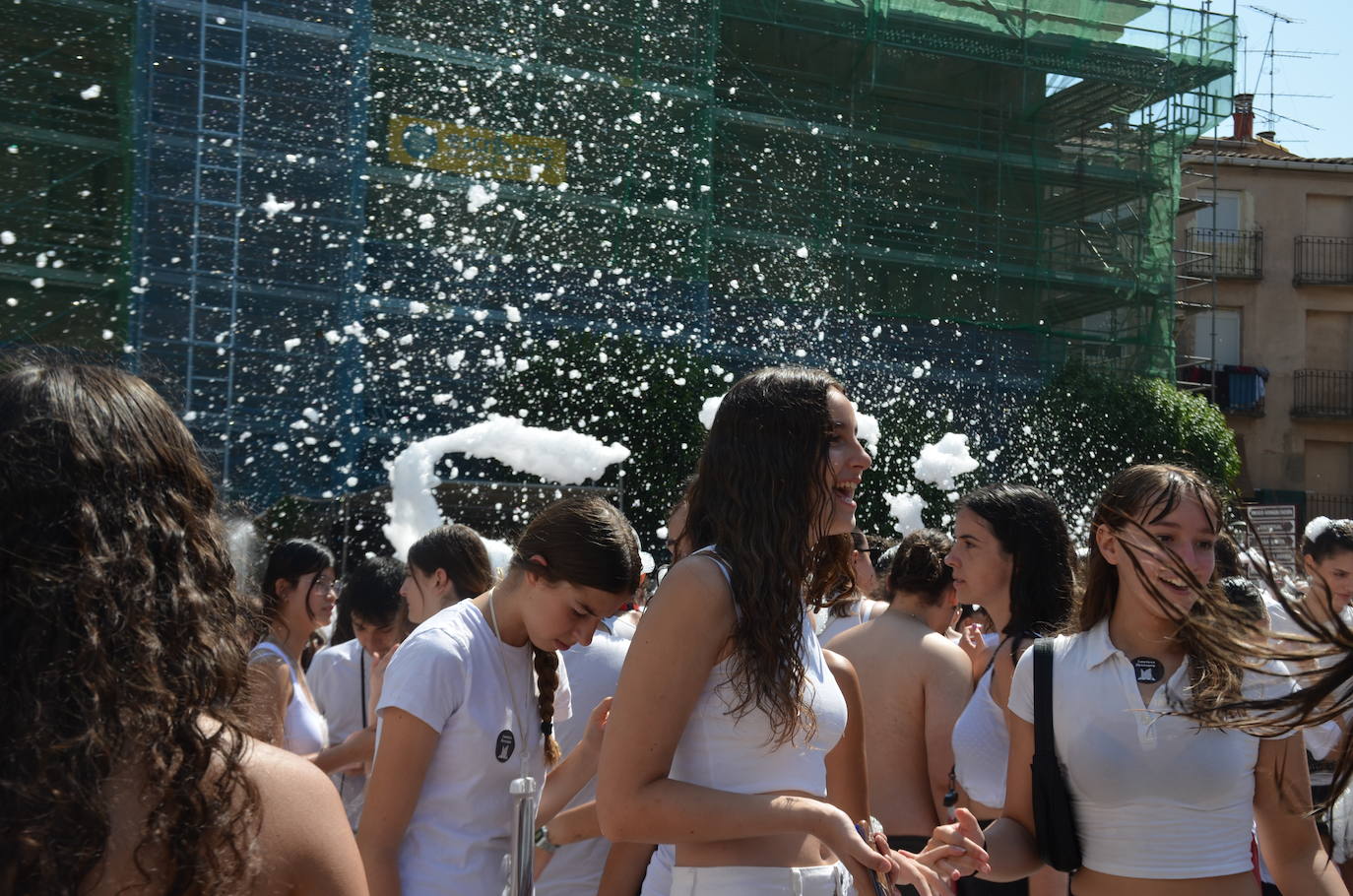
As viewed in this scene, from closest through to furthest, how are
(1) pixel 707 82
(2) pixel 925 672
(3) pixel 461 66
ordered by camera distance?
(2) pixel 925 672
(3) pixel 461 66
(1) pixel 707 82

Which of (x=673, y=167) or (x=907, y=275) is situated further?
(x=907, y=275)

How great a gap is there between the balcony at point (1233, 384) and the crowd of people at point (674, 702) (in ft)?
102

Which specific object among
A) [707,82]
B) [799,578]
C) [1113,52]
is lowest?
[799,578]

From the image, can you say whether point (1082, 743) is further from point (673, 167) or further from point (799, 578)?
point (673, 167)

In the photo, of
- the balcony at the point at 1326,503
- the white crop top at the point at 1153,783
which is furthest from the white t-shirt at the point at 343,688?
the balcony at the point at 1326,503

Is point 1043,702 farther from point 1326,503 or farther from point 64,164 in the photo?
point 1326,503

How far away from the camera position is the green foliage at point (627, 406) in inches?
744

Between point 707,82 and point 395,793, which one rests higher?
point 707,82

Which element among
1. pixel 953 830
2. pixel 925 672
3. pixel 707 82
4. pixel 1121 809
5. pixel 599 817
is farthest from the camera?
pixel 707 82

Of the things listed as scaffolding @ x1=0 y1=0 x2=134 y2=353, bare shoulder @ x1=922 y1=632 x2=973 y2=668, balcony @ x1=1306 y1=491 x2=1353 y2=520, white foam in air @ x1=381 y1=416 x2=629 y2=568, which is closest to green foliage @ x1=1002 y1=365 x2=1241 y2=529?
white foam in air @ x1=381 y1=416 x2=629 y2=568

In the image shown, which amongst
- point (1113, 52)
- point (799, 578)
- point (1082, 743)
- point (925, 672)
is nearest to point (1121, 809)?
point (1082, 743)

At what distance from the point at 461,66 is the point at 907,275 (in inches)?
339

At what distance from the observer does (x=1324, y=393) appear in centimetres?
3478

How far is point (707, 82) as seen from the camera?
21.9 m
